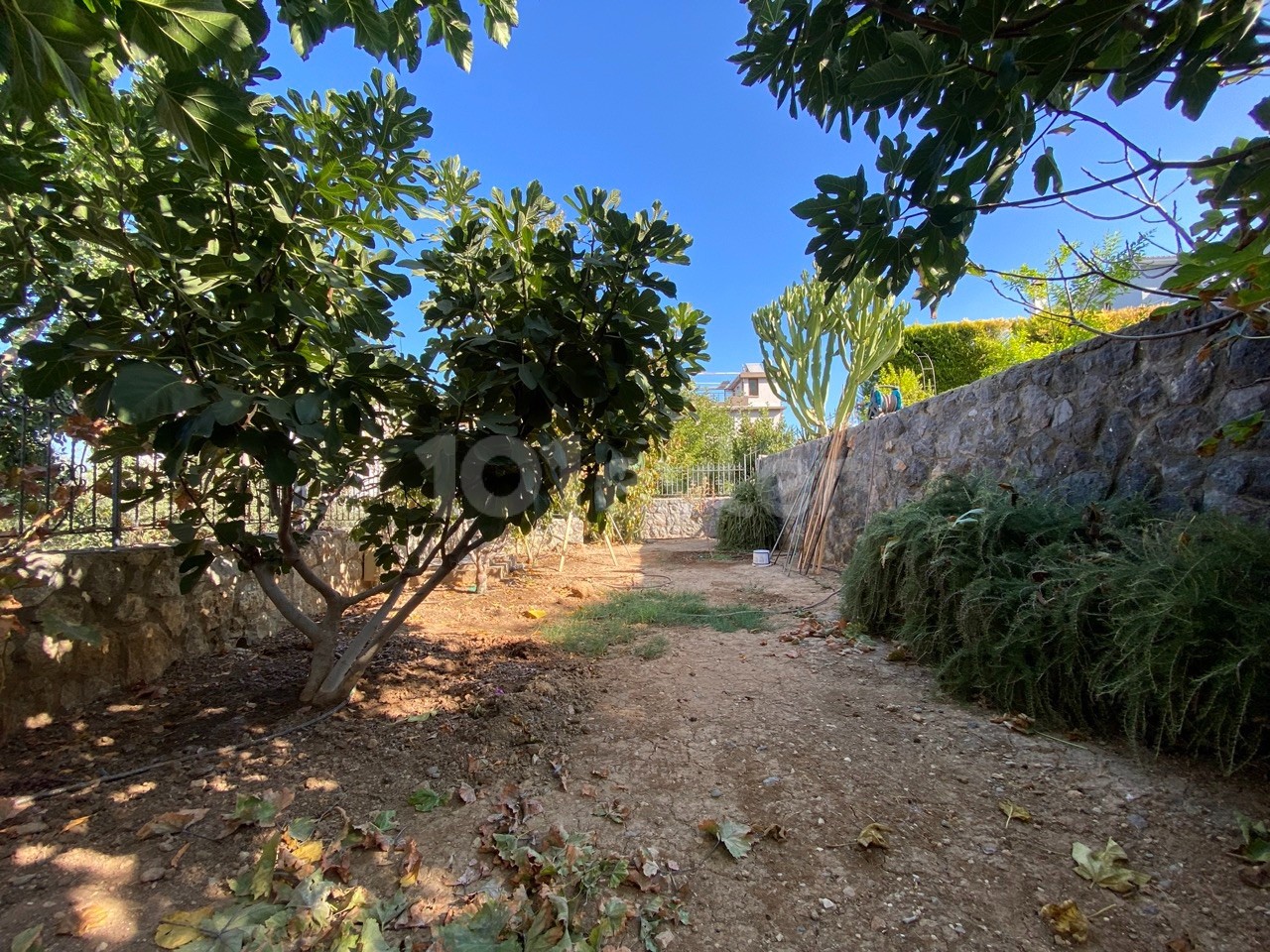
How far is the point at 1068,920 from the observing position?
3.52ft

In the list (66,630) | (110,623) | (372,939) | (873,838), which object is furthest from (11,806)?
(873,838)

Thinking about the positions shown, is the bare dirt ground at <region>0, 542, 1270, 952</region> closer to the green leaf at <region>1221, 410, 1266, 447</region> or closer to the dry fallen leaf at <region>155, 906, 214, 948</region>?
the dry fallen leaf at <region>155, 906, 214, 948</region>

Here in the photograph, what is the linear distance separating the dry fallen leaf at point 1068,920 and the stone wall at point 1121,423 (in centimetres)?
174

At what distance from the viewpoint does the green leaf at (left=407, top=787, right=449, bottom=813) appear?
1475 millimetres

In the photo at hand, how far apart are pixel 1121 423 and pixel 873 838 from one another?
8.05 feet

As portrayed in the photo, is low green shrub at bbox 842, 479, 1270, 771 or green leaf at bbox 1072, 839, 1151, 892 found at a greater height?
low green shrub at bbox 842, 479, 1270, 771

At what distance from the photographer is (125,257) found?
1.21 m

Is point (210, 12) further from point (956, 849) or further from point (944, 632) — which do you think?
point (944, 632)

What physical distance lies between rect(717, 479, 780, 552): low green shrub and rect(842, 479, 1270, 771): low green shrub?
5.13m

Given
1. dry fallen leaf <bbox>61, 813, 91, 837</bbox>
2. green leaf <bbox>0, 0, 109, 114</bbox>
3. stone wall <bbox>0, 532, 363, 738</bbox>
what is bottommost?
dry fallen leaf <bbox>61, 813, 91, 837</bbox>

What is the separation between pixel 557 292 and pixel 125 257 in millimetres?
1046

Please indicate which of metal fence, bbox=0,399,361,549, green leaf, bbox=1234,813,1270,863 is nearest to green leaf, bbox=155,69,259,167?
metal fence, bbox=0,399,361,549

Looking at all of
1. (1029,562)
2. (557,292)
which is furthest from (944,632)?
(557,292)

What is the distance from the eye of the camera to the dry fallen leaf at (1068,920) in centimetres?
105
